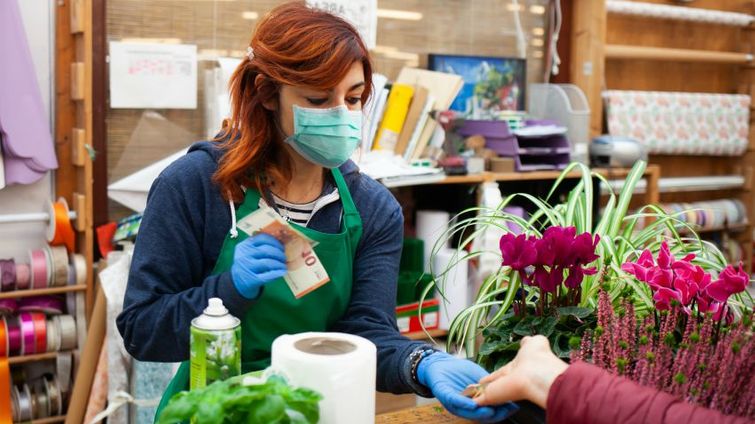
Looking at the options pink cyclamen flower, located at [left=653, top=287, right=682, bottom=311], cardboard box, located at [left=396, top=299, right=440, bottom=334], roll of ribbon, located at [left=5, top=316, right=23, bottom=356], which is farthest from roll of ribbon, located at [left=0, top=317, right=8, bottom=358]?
pink cyclamen flower, located at [left=653, top=287, right=682, bottom=311]

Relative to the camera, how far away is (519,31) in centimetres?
408

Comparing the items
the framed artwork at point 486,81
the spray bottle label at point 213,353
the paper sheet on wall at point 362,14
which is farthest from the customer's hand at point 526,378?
the framed artwork at point 486,81

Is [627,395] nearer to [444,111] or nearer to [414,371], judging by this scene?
[414,371]

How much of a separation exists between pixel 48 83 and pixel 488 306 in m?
1.95

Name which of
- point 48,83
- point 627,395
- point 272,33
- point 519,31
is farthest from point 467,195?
point 627,395

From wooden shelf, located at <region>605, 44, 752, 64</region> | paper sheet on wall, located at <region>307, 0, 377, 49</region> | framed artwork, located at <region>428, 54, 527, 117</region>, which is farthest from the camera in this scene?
wooden shelf, located at <region>605, 44, 752, 64</region>

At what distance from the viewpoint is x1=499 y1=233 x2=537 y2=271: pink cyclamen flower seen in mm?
1323

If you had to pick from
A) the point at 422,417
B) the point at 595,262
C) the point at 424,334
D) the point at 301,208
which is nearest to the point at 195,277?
the point at 301,208

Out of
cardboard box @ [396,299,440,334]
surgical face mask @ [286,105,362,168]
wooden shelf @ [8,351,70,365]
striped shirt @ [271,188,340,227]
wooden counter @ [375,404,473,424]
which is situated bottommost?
wooden shelf @ [8,351,70,365]

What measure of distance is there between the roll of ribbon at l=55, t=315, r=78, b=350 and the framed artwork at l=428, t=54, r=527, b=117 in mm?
1916

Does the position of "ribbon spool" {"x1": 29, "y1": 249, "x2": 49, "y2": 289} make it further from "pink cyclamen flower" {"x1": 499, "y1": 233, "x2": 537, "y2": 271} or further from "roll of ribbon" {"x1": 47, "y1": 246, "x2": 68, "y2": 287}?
"pink cyclamen flower" {"x1": 499, "y1": 233, "x2": 537, "y2": 271}

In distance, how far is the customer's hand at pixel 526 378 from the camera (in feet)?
3.79

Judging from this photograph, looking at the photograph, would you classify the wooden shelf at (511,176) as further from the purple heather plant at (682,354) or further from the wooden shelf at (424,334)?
the purple heather plant at (682,354)

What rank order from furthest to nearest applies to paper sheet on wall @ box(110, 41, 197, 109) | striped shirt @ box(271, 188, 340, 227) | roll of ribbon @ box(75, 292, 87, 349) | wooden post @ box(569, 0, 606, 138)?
1. wooden post @ box(569, 0, 606, 138)
2. paper sheet on wall @ box(110, 41, 197, 109)
3. roll of ribbon @ box(75, 292, 87, 349)
4. striped shirt @ box(271, 188, 340, 227)
